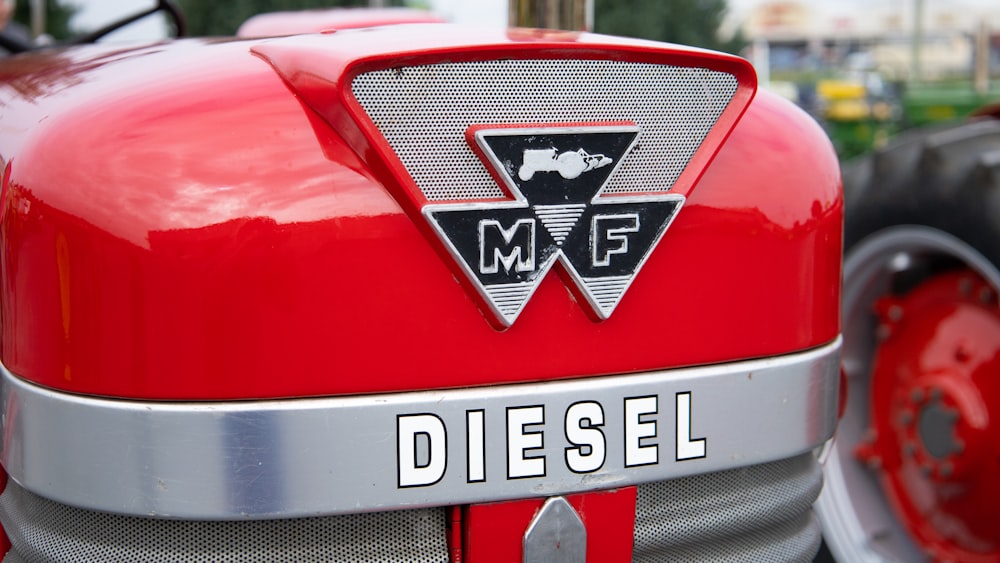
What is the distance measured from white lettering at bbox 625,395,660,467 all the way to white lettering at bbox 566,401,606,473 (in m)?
0.04

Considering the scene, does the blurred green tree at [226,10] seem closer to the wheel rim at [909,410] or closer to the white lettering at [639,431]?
the wheel rim at [909,410]

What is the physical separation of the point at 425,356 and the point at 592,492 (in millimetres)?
310

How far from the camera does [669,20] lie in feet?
67.5

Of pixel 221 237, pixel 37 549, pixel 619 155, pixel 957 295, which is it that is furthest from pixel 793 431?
pixel 957 295

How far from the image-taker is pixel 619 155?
4.72 feet

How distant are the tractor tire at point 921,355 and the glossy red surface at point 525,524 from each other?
4.05 ft

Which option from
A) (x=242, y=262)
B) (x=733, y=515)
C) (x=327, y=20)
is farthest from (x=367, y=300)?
(x=327, y=20)

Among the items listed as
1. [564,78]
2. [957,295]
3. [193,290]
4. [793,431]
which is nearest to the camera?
[193,290]

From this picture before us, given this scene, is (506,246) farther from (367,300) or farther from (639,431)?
(639,431)

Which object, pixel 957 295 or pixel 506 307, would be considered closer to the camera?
pixel 506 307

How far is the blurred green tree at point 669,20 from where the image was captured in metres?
19.7

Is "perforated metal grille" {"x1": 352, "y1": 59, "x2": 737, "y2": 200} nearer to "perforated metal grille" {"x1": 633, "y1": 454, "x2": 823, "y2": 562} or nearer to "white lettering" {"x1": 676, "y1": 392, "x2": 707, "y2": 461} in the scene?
"white lettering" {"x1": 676, "y1": 392, "x2": 707, "y2": 461}

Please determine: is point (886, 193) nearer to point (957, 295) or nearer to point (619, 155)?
point (957, 295)

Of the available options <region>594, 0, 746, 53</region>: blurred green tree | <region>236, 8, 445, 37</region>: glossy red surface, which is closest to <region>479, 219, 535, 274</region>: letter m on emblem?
<region>236, 8, 445, 37</region>: glossy red surface
